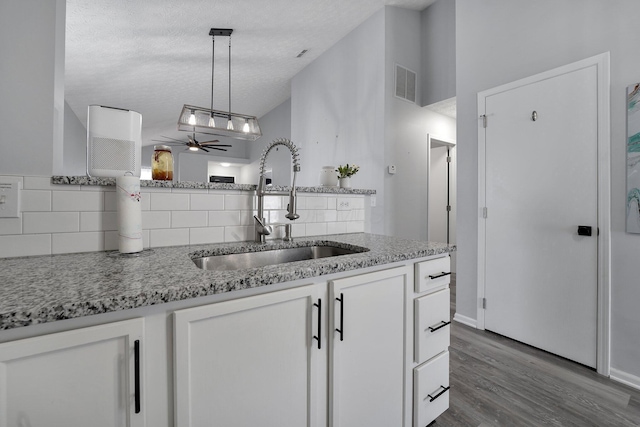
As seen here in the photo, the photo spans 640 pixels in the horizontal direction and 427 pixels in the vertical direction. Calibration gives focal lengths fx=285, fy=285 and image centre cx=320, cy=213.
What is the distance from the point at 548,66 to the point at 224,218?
2.45 meters

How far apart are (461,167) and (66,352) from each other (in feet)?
9.26

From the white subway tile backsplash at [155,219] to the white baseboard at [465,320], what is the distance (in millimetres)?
2498

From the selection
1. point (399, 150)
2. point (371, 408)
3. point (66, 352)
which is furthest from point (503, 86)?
point (66, 352)

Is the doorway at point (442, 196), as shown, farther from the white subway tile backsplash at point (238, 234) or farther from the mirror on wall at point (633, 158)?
the white subway tile backsplash at point (238, 234)

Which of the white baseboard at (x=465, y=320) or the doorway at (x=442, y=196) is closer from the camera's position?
the white baseboard at (x=465, y=320)

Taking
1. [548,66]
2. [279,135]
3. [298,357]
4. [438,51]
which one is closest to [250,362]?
[298,357]

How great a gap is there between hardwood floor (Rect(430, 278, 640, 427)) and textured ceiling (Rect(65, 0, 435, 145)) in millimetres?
3654

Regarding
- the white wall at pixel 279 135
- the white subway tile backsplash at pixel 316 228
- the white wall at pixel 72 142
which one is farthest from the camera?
the white wall at pixel 279 135

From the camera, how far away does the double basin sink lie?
120 centimetres

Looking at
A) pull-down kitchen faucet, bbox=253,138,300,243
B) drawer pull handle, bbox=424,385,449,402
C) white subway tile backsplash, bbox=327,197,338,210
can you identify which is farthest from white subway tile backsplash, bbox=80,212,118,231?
drawer pull handle, bbox=424,385,449,402

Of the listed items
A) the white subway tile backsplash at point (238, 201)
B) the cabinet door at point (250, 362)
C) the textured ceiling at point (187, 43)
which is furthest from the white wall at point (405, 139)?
the cabinet door at point (250, 362)

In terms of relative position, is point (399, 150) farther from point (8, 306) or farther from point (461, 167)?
point (8, 306)

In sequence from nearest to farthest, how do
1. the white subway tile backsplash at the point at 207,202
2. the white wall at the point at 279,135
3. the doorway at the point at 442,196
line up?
the white subway tile backsplash at the point at 207,202 < the doorway at the point at 442,196 < the white wall at the point at 279,135

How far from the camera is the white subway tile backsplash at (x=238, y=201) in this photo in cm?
136
